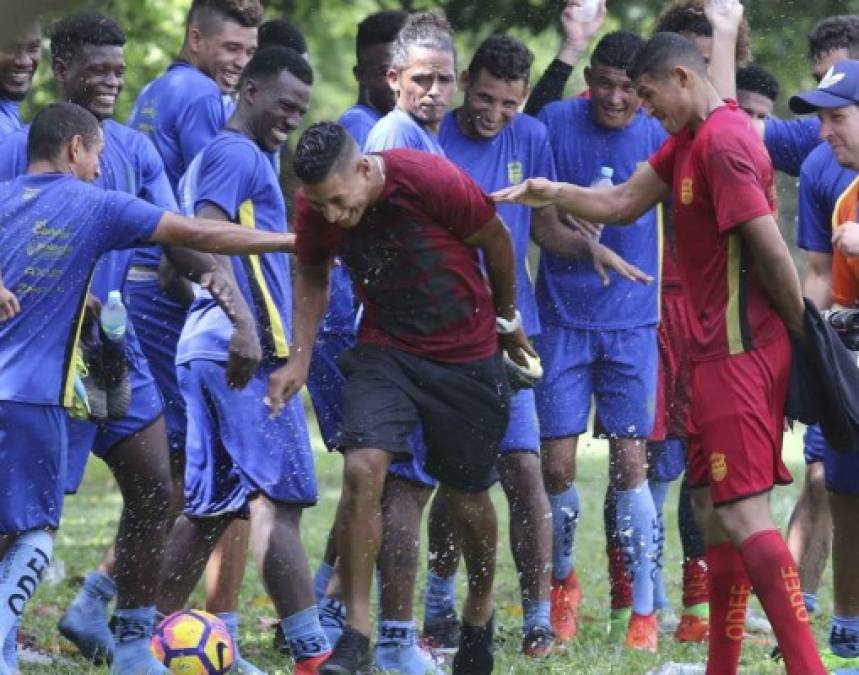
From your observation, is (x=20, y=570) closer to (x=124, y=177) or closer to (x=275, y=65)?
(x=124, y=177)

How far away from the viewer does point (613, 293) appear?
842 cm

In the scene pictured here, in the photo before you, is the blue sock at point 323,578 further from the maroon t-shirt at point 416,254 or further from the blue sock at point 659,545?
the maroon t-shirt at point 416,254

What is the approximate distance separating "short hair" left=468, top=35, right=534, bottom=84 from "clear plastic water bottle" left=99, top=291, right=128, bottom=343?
208 centimetres

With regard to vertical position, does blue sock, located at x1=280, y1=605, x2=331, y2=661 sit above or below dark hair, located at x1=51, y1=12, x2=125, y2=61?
below

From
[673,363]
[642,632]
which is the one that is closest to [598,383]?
[673,363]

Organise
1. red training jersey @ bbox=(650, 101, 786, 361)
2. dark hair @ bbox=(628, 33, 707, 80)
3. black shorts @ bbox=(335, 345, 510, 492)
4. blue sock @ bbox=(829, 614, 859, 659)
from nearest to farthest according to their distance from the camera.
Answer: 1. red training jersey @ bbox=(650, 101, 786, 361)
2. black shorts @ bbox=(335, 345, 510, 492)
3. dark hair @ bbox=(628, 33, 707, 80)
4. blue sock @ bbox=(829, 614, 859, 659)

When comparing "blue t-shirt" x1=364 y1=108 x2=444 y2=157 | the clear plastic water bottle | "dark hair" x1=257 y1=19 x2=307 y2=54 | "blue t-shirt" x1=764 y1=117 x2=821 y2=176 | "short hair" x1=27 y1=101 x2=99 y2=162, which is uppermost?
"dark hair" x1=257 y1=19 x2=307 y2=54

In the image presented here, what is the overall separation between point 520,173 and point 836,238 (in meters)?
1.83

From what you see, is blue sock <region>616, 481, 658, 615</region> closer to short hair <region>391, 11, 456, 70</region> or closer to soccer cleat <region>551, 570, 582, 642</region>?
soccer cleat <region>551, 570, 582, 642</region>

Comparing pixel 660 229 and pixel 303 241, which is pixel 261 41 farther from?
pixel 303 241

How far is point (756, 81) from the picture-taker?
8.79 metres

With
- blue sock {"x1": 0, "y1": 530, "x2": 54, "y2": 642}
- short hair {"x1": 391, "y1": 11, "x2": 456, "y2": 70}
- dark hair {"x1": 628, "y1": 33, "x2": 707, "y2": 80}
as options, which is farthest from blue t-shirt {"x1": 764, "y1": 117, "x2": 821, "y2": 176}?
blue sock {"x1": 0, "y1": 530, "x2": 54, "y2": 642}

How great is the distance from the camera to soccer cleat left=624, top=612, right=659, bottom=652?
8102 mm

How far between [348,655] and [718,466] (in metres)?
1.40
